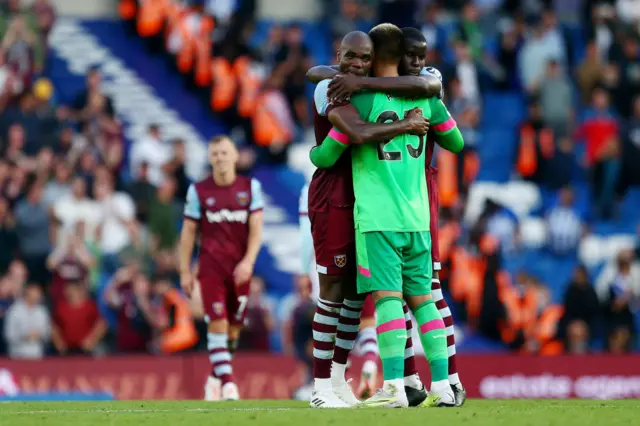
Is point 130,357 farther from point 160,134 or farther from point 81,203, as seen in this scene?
Answer: point 160,134

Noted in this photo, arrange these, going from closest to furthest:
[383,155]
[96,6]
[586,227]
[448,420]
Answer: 1. [448,420]
2. [383,155]
3. [586,227]
4. [96,6]

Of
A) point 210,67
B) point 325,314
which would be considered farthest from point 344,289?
point 210,67

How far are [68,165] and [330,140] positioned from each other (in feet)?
36.4

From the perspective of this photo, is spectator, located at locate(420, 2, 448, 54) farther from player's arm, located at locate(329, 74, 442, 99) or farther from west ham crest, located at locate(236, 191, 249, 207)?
player's arm, located at locate(329, 74, 442, 99)

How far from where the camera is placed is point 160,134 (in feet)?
78.8

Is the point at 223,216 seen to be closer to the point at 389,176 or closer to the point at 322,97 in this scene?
the point at 322,97

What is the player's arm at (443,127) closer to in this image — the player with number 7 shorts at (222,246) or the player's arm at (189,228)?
the player with number 7 shorts at (222,246)

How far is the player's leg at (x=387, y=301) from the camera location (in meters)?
9.40

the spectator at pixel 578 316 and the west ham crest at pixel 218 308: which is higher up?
the west ham crest at pixel 218 308

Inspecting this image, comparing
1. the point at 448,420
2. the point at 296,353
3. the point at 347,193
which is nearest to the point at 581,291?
the point at 296,353

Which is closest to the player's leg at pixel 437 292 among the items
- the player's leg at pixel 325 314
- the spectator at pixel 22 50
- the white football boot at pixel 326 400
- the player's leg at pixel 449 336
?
the player's leg at pixel 449 336

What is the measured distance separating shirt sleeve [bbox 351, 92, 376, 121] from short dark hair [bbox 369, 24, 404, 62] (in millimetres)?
273

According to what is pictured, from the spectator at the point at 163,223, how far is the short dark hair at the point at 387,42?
400 inches

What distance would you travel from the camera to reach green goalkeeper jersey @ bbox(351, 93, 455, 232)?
9492 millimetres
